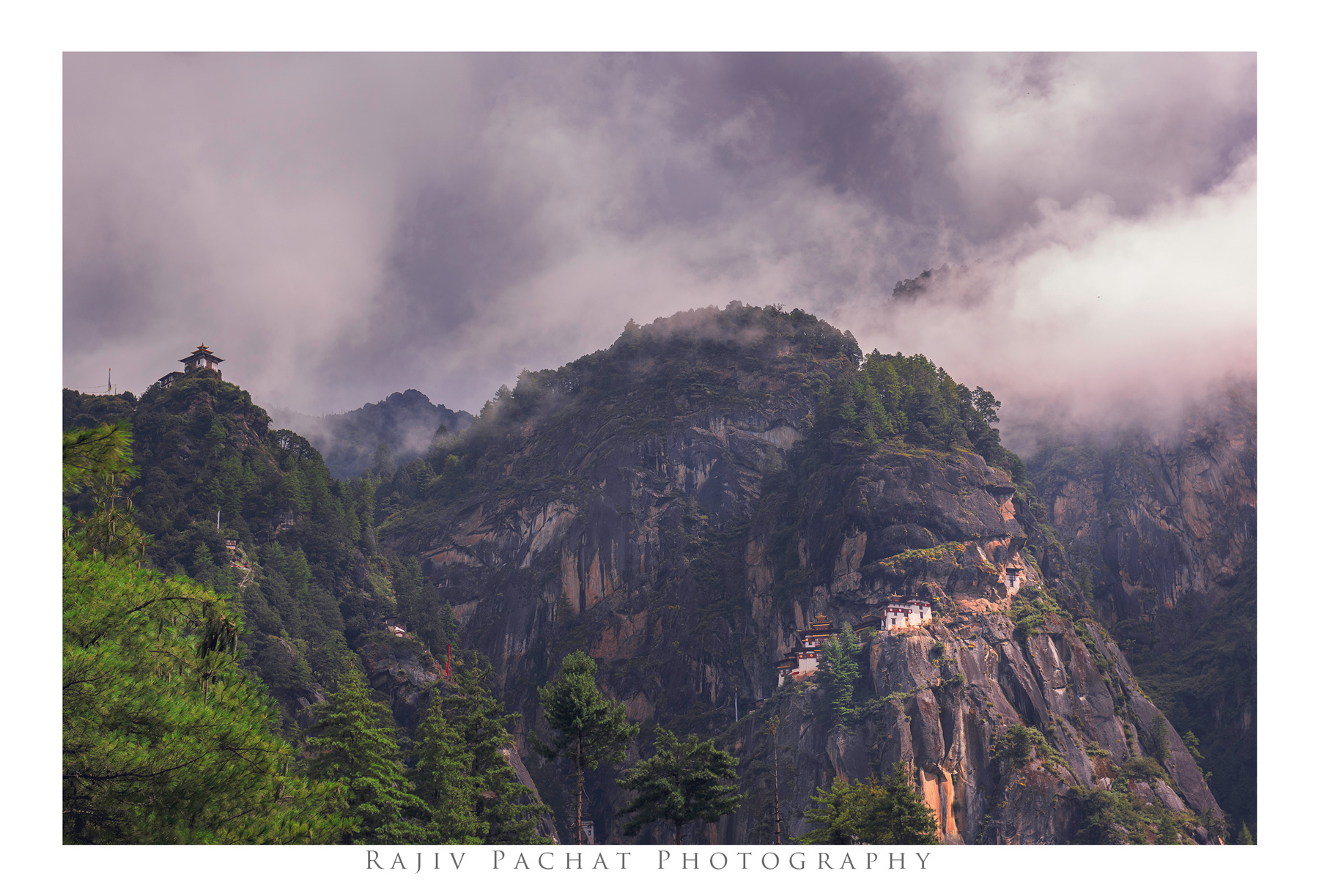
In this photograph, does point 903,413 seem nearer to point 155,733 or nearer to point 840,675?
point 840,675

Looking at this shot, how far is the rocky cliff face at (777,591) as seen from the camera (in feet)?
227

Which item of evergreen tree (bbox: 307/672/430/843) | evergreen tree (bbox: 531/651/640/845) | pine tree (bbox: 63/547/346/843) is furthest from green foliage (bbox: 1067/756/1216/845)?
pine tree (bbox: 63/547/346/843)

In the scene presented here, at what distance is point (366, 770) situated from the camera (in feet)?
110

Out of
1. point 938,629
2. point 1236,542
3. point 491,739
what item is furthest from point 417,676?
point 1236,542

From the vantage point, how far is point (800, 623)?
88000 mm

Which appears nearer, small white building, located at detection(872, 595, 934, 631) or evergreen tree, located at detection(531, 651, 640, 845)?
evergreen tree, located at detection(531, 651, 640, 845)

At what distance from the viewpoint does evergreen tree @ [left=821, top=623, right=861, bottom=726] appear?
7012cm

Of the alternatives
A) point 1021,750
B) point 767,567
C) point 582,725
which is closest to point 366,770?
point 582,725

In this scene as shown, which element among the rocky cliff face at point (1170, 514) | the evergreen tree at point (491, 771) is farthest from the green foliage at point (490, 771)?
the rocky cliff face at point (1170, 514)

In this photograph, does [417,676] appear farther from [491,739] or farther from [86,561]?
[86,561]

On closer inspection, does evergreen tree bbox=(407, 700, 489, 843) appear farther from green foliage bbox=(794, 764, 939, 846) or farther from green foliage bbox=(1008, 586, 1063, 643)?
green foliage bbox=(1008, 586, 1063, 643)

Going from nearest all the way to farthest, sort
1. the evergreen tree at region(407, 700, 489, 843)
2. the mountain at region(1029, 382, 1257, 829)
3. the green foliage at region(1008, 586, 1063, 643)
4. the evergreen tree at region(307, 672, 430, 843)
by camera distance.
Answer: the evergreen tree at region(307, 672, 430, 843) → the evergreen tree at region(407, 700, 489, 843) → the green foliage at region(1008, 586, 1063, 643) → the mountain at region(1029, 382, 1257, 829)

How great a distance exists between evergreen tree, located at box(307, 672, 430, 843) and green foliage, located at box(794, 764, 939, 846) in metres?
11.8

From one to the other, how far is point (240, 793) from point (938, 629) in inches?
2504
